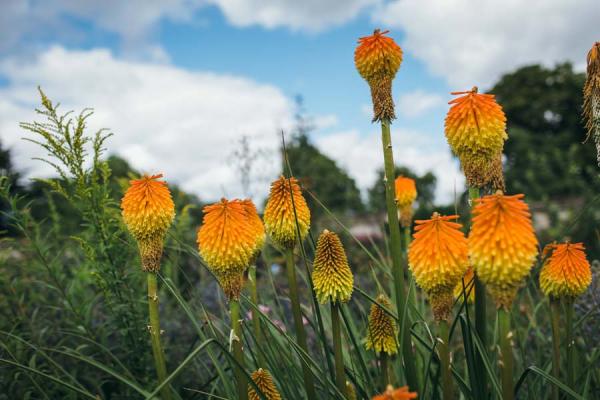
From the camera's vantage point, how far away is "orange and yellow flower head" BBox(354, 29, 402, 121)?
286cm

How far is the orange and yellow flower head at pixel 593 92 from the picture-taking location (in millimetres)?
2861

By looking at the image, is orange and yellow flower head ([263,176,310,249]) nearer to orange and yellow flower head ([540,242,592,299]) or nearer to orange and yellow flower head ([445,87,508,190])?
orange and yellow flower head ([445,87,508,190])

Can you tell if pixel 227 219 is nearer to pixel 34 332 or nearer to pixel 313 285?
pixel 313 285

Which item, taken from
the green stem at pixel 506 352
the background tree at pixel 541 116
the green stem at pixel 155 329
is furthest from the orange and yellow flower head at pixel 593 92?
the background tree at pixel 541 116

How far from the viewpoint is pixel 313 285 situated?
9.31 ft

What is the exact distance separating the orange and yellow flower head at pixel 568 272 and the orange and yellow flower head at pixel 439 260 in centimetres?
89

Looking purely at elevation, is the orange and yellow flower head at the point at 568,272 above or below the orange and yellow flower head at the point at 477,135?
below

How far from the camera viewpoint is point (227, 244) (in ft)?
8.52

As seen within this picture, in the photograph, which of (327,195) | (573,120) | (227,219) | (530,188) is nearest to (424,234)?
(227,219)

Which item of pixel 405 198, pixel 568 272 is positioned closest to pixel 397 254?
pixel 568 272

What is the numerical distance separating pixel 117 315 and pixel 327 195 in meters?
26.1

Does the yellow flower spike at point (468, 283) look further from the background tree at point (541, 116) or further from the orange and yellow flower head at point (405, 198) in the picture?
the background tree at point (541, 116)

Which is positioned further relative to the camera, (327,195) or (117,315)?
(327,195)

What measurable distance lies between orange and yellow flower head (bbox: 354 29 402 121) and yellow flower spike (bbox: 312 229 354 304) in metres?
0.76
